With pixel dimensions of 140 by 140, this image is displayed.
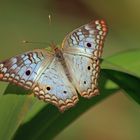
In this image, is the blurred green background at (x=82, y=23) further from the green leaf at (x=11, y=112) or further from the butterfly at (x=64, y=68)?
the green leaf at (x=11, y=112)

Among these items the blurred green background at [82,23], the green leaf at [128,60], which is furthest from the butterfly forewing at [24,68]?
the blurred green background at [82,23]

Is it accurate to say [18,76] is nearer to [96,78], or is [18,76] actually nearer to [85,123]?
[96,78]

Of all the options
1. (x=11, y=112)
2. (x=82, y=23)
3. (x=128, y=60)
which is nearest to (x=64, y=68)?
(x=128, y=60)

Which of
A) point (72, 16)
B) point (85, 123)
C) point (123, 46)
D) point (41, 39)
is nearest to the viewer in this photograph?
point (85, 123)

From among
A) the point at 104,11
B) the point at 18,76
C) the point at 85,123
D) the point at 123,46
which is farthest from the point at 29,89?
the point at 104,11

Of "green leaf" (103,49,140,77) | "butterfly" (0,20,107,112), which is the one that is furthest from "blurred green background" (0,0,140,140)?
"green leaf" (103,49,140,77)

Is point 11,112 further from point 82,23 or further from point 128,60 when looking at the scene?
point 82,23
